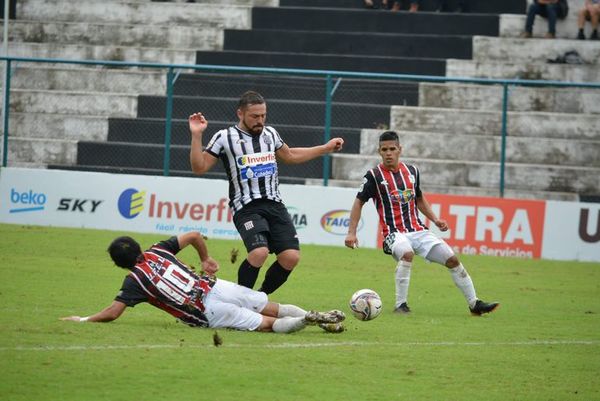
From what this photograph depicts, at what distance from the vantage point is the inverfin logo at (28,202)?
22297mm

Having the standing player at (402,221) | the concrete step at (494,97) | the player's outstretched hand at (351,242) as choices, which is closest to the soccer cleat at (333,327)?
the player's outstretched hand at (351,242)

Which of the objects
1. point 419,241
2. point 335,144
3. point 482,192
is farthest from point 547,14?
point 335,144

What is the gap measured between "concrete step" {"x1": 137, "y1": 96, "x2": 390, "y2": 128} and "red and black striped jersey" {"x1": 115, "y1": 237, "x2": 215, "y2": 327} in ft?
42.0

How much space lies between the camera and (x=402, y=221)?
44.1ft

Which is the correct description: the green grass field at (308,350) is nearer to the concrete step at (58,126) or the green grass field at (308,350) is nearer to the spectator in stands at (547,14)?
the concrete step at (58,126)

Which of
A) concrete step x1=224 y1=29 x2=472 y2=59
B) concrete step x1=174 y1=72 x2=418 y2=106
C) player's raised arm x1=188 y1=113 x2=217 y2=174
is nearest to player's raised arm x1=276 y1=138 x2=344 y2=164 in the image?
player's raised arm x1=188 y1=113 x2=217 y2=174

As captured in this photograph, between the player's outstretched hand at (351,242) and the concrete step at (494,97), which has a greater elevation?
the concrete step at (494,97)

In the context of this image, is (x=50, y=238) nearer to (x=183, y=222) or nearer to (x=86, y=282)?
(x=183, y=222)

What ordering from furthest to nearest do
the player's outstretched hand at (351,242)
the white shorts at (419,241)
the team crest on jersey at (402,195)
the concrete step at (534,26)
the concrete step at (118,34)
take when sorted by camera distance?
the concrete step at (118,34) → the concrete step at (534,26) → the team crest on jersey at (402,195) → the white shorts at (419,241) → the player's outstretched hand at (351,242)

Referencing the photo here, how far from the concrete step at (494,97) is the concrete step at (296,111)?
117 centimetres

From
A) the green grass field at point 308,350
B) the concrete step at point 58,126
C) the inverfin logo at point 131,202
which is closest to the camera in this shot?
the green grass field at point 308,350

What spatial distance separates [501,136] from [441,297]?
8357mm

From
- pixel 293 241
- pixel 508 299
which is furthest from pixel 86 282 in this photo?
pixel 508 299

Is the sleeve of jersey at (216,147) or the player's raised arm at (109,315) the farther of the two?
the sleeve of jersey at (216,147)
